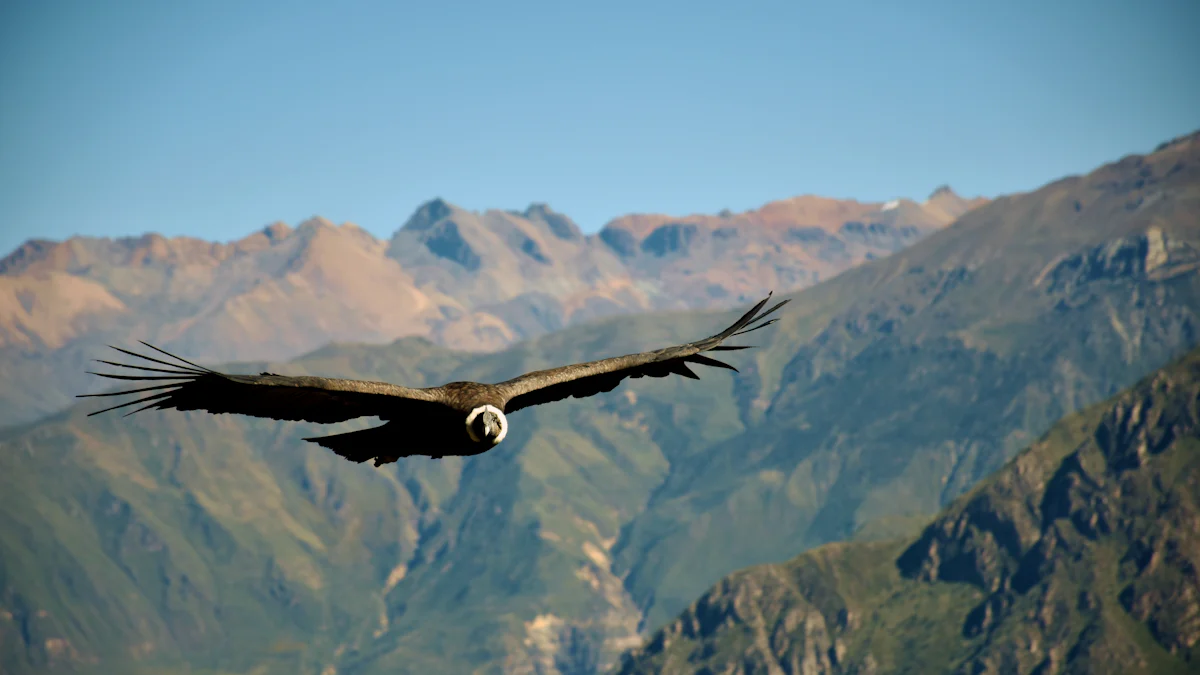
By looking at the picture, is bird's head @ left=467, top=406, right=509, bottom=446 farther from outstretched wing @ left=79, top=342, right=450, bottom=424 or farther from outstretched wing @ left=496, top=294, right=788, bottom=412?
outstretched wing @ left=496, top=294, right=788, bottom=412

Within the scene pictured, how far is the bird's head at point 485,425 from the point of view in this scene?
1505 inches

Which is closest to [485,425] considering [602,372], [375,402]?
[375,402]

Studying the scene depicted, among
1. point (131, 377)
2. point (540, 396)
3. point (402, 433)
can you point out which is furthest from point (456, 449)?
point (131, 377)

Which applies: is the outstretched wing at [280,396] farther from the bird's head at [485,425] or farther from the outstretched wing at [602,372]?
the outstretched wing at [602,372]

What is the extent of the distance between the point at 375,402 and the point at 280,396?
2.51m

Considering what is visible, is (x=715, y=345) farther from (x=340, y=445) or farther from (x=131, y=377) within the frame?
(x=131, y=377)

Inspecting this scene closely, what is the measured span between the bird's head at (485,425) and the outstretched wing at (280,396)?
145 centimetres

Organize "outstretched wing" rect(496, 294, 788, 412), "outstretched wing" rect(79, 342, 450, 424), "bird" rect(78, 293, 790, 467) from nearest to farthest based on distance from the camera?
"outstretched wing" rect(79, 342, 450, 424) → "bird" rect(78, 293, 790, 467) → "outstretched wing" rect(496, 294, 788, 412)

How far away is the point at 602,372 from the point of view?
4453cm

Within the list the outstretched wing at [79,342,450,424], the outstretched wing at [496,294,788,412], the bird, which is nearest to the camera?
the outstretched wing at [79,342,450,424]

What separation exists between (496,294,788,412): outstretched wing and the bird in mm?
64

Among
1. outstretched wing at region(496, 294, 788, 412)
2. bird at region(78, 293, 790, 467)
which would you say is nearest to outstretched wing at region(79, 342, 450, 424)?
bird at region(78, 293, 790, 467)

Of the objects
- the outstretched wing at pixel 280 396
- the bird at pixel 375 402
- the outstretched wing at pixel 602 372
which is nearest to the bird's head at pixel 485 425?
the bird at pixel 375 402

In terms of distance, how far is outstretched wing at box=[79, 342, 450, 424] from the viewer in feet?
122
